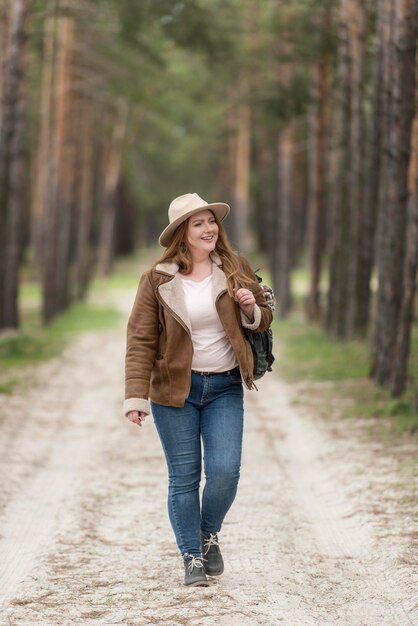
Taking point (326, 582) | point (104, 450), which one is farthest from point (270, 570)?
point (104, 450)

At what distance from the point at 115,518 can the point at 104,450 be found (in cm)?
297

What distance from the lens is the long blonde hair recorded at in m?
5.93

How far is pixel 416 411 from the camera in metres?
11.7

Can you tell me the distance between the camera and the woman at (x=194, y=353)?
586 centimetres

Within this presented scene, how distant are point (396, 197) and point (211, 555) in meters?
7.94

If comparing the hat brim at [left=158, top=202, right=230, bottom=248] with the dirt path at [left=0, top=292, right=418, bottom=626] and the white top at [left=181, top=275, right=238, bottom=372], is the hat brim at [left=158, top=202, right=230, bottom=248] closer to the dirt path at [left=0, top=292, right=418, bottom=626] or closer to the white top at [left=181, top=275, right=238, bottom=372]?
the white top at [left=181, top=275, right=238, bottom=372]

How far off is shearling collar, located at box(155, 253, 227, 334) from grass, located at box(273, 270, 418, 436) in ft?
18.0

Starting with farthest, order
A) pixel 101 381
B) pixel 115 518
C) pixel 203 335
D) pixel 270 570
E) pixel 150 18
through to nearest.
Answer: pixel 150 18 < pixel 101 381 < pixel 115 518 < pixel 270 570 < pixel 203 335

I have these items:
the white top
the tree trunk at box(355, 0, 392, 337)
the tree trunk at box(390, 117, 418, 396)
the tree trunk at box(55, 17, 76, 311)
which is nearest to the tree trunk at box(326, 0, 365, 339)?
the tree trunk at box(355, 0, 392, 337)

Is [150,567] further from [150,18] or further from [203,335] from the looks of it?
[150,18]

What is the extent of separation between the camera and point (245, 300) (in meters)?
5.76

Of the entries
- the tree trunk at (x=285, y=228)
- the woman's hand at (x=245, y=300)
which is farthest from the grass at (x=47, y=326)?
the woman's hand at (x=245, y=300)

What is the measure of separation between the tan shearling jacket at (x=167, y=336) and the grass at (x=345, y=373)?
17.9ft

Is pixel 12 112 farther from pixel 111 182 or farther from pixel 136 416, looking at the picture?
pixel 111 182
